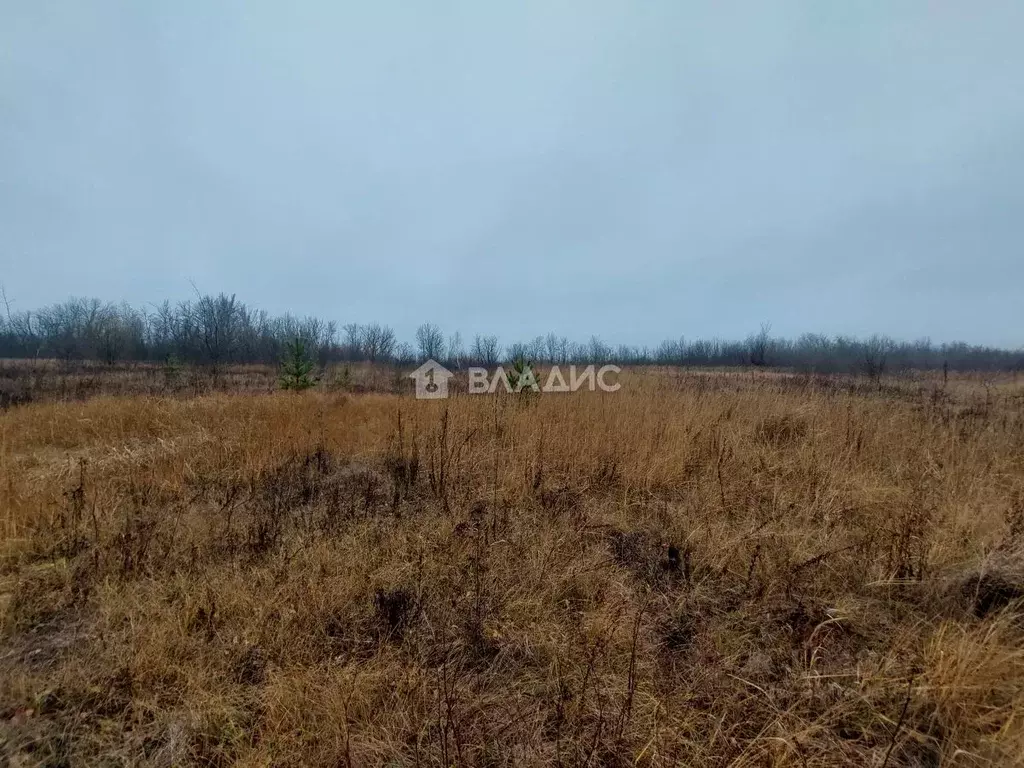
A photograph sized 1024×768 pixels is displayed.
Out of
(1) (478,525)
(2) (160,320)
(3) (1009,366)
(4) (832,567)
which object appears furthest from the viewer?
(2) (160,320)

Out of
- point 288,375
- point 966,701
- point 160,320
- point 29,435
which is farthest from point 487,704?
point 160,320

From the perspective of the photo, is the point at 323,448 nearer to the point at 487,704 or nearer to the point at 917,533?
the point at 487,704

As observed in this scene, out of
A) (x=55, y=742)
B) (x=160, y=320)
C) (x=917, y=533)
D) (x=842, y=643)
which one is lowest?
(x=55, y=742)

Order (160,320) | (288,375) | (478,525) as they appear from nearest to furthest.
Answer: (478,525)
(288,375)
(160,320)

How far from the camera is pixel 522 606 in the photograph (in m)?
1.99

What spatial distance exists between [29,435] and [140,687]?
5416 millimetres

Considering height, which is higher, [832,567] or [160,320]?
[160,320]

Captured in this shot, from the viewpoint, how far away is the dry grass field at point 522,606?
1.34 m

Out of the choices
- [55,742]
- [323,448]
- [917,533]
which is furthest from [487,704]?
[323,448]

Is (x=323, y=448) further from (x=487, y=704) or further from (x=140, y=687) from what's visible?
(x=487, y=704)

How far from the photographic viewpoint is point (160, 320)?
1569 inches

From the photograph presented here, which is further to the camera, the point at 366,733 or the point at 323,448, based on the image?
the point at 323,448

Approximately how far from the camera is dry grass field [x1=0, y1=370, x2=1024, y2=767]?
134 cm

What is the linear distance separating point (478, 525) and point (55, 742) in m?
1.98
